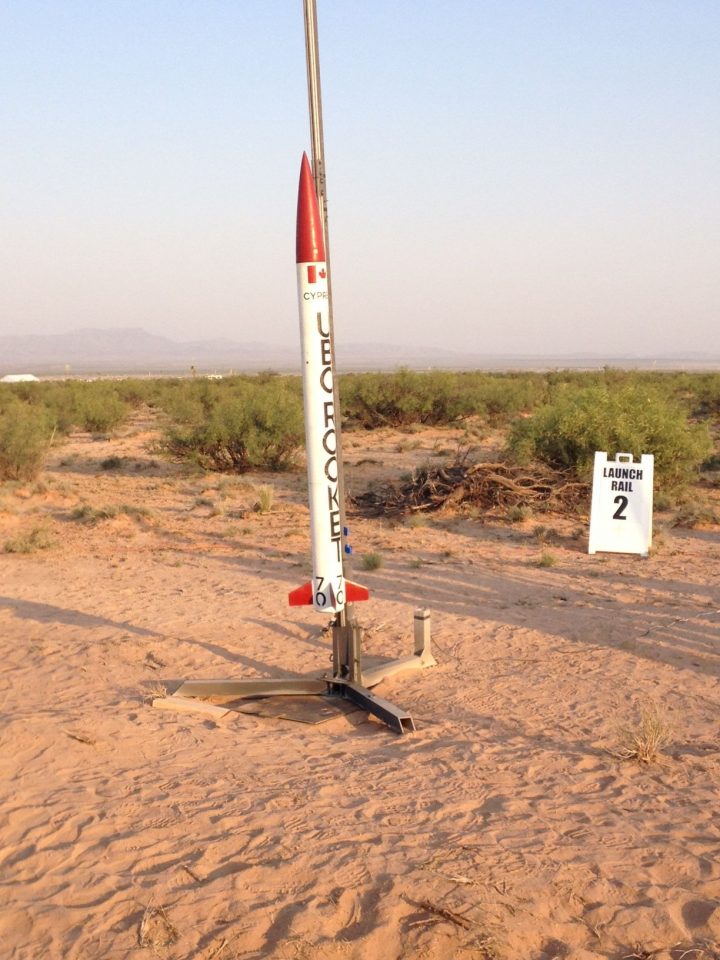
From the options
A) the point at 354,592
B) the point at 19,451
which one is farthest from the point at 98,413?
the point at 354,592

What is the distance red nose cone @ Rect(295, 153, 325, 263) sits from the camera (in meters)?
6.31

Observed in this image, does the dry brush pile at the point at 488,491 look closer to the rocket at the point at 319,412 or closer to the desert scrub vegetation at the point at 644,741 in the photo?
the rocket at the point at 319,412

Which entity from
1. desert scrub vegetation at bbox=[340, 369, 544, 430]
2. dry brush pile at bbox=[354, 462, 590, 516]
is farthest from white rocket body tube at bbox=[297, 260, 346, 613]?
desert scrub vegetation at bbox=[340, 369, 544, 430]

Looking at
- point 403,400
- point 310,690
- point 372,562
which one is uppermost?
point 403,400

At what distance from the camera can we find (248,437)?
18.8 meters

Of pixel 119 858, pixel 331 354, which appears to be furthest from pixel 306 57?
pixel 119 858

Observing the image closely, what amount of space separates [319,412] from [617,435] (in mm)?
9117

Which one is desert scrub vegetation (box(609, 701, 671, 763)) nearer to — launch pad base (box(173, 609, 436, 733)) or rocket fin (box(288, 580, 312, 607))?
launch pad base (box(173, 609, 436, 733))

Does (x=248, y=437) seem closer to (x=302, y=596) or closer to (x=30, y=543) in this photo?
(x=30, y=543)

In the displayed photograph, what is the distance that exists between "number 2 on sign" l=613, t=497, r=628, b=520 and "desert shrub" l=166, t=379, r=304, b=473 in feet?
30.6

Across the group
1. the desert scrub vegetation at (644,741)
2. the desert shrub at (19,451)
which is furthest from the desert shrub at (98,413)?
the desert scrub vegetation at (644,741)

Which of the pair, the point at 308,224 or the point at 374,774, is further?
the point at 308,224

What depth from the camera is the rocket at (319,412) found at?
6402 mm

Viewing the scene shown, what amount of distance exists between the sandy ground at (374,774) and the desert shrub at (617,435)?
11.0 ft
